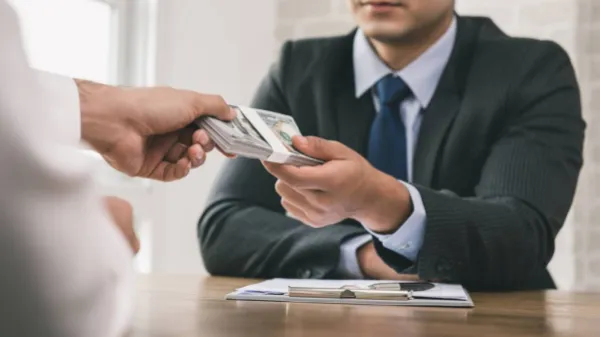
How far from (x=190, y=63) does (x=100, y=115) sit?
1.79 m

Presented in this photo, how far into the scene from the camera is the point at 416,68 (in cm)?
160

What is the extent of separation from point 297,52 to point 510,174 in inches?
22.7

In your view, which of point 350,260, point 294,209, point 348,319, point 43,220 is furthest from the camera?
point 350,260

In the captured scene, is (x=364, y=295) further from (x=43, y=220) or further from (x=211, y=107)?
(x=43, y=220)

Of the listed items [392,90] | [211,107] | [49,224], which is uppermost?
[49,224]

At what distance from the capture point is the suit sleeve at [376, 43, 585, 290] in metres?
1.20

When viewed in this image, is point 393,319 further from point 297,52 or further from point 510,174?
point 297,52

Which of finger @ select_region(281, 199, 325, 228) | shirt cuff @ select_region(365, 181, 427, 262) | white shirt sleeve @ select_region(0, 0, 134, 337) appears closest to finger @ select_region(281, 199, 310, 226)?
finger @ select_region(281, 199, 325, 228)

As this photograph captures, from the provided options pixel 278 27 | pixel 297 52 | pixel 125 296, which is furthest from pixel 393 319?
pixel 278 27

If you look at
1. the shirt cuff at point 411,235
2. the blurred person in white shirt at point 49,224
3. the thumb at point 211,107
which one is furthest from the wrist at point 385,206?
the blurred person in white shirt at point 49,224

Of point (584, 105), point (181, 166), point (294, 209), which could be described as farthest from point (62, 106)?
point (584, 105)

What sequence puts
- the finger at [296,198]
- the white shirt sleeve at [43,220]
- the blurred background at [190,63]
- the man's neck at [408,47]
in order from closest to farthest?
1. the white shirt sleeve at [43,220]
2. the finger at [296,198]
3. the man's neck at [408,47]
4. the blurred background at [190,63]

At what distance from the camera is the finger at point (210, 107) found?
992 millimetres

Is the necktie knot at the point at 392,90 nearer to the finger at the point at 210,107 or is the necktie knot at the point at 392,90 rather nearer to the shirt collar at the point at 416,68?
the shirt collar at the point at 416,68
